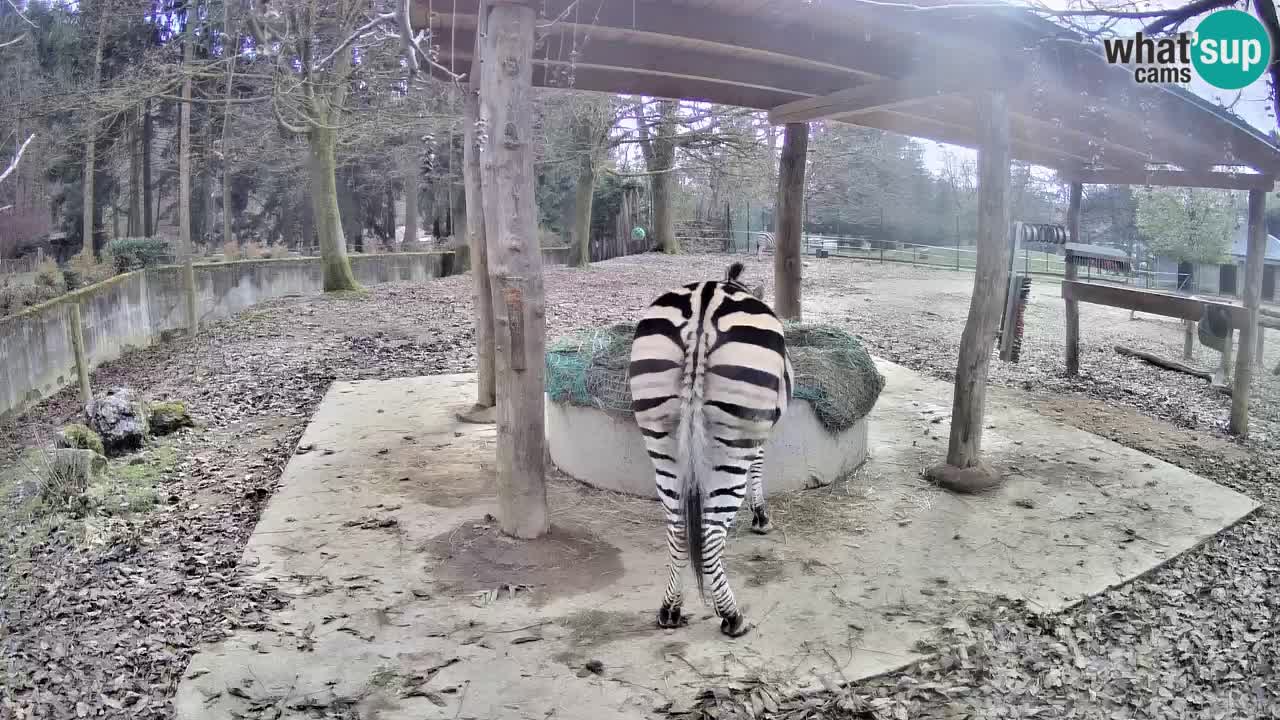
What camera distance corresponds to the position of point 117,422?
7.28 metres

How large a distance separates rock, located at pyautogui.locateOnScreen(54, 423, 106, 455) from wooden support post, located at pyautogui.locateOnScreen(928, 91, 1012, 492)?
22.8 ft

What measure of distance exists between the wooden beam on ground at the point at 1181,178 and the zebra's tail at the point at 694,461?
323 inches

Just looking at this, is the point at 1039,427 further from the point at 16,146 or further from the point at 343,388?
the point at 16,146

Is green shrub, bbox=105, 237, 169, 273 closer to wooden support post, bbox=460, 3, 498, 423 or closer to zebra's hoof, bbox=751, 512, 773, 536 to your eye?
wooden support post, bbox=460, 3, 498, 423

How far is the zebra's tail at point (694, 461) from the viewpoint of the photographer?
4066mm

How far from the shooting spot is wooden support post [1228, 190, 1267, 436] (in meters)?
8.20

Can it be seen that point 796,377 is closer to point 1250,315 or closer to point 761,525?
point 761,525

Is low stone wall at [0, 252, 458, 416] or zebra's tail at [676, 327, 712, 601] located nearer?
zebra's tail at [676, 327, 712, 601]

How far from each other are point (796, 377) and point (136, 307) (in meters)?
12.3

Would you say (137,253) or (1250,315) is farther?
(137,253)

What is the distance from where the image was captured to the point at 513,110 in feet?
16.0

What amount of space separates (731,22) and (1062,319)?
1249 cm

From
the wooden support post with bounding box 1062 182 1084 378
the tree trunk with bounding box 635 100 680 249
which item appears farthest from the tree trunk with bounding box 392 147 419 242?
the wooden support post with bounding box 1062 182 1084 378

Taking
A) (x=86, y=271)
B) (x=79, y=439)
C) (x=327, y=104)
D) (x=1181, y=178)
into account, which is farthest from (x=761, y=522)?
(x=86, y=271)
